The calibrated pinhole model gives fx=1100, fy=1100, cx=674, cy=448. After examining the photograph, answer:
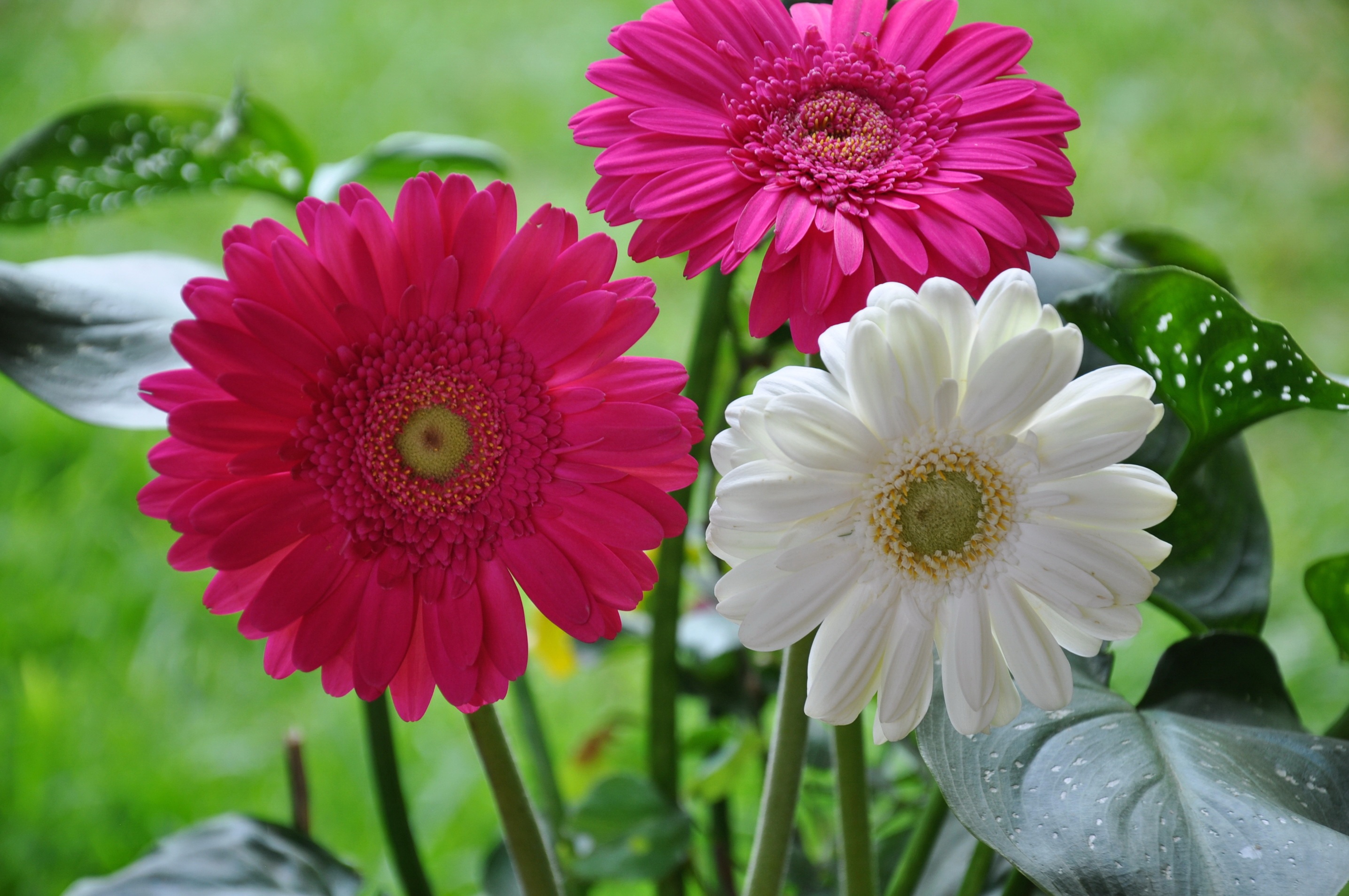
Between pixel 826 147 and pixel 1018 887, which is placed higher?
pixel 826 147

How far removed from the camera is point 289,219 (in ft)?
3.20

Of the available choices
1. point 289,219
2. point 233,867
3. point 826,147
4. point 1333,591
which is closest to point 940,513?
point 826,147

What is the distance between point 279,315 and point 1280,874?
26cm

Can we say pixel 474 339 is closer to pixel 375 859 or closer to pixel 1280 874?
pixel 1280 874

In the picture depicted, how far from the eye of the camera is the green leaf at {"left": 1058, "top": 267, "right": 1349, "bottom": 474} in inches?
12.3

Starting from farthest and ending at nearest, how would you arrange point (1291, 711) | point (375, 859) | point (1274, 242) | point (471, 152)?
point (1274, 242) < point (375, 859) < point (471, 152) < point (1291, 711)

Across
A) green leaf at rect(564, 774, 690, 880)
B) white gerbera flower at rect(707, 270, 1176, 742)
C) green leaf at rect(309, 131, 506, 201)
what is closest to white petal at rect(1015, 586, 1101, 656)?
white gerbera flower at rect(707, 270, 1176, 742)

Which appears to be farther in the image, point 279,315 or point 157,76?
point 157,76

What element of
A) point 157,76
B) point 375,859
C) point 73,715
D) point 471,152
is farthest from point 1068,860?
point 157,76

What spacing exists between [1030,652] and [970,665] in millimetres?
14

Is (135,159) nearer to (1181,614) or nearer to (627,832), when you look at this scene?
(627,832)

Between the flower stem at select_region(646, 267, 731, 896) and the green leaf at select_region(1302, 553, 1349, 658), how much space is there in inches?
8.5

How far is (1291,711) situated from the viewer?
342 millimetres

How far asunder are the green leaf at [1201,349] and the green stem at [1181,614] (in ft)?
0.19
